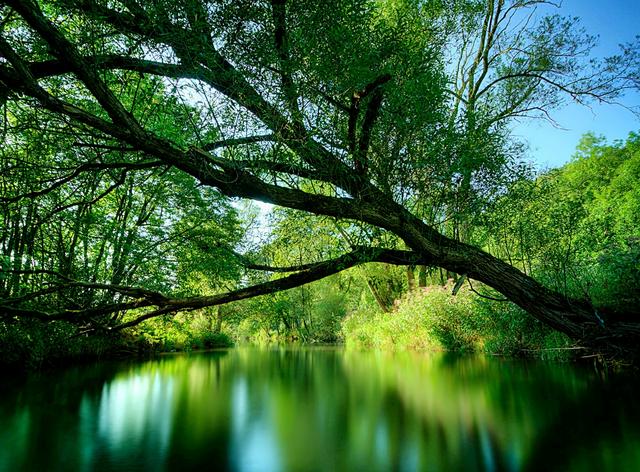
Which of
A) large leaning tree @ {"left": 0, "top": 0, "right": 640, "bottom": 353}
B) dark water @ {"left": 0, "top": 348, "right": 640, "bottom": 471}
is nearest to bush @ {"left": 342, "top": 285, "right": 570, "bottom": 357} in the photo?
dark water @ {"left": 0, "top": 348, "right": 640, "bottom": 471}

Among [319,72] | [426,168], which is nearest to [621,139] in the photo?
[426,168]

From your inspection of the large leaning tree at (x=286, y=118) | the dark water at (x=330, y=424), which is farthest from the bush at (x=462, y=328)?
the large leaning tree at (x=286, y=118)

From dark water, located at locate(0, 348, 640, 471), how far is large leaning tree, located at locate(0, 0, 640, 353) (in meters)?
1.35

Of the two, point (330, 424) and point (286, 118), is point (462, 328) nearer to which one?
point (330, 424)

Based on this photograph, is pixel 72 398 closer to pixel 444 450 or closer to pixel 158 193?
pixel 444 450

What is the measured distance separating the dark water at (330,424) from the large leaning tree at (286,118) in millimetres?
1352

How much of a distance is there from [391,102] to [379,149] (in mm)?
692

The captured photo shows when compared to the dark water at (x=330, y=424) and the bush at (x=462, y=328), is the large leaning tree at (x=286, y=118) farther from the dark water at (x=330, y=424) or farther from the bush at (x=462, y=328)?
the bush at (x=462, y=328)

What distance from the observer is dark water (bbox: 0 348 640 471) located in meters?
3.40

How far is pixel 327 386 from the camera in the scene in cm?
834

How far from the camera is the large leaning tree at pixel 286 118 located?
3945 millimetres

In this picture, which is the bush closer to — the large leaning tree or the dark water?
the dark water

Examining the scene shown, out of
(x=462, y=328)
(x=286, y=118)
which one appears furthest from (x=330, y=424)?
(x=462, y=328)

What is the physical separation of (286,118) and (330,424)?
3.95 m
